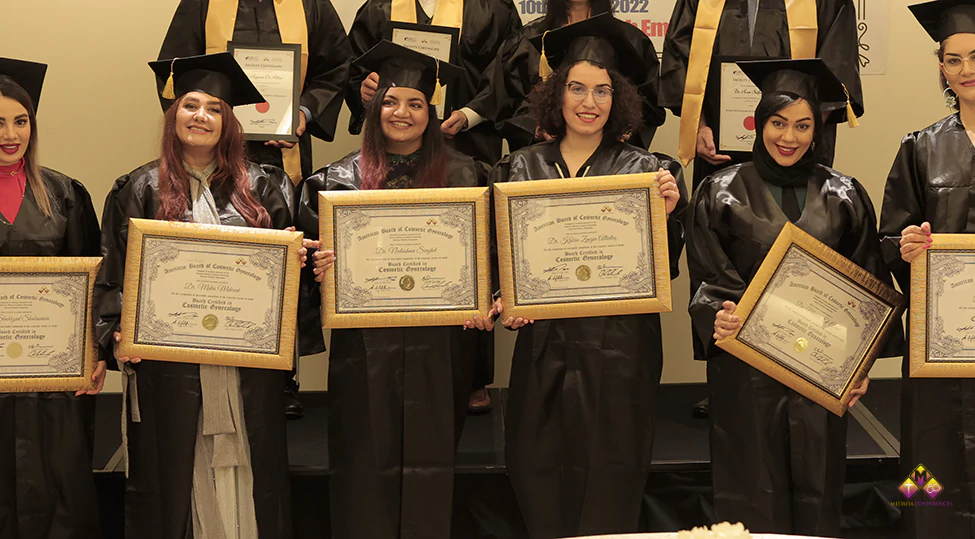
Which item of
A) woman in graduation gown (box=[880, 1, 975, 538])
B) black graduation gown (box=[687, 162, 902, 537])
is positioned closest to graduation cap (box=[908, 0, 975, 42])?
woman in graduation gown (box=[880, 1, 975, 538])

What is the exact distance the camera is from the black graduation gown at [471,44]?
540cm

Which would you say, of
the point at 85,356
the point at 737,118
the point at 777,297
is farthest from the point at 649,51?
the point at 85,356

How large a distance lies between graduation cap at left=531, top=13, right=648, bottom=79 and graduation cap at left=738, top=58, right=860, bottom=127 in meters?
0.52

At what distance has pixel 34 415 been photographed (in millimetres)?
4199

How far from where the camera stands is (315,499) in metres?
4.77

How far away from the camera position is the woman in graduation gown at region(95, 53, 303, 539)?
13.4 ft

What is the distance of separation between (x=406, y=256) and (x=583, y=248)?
70cm

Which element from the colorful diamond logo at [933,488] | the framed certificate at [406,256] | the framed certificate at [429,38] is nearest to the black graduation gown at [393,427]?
the framed certificate at [406,256]

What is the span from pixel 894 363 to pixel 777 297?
306cm

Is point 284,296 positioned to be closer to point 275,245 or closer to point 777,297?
point 275,245

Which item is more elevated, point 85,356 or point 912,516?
point 85,356

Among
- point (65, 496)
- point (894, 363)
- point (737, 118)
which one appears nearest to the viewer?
point (65, 496)

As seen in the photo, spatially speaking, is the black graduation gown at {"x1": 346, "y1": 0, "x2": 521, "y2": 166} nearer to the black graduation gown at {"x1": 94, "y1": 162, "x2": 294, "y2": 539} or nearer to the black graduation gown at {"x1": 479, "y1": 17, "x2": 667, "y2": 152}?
the black graduation gown at {"x1": 479, "y1": 17, "x2": 667, "y2": 152}

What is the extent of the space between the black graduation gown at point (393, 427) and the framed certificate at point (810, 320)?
1.13 meters
